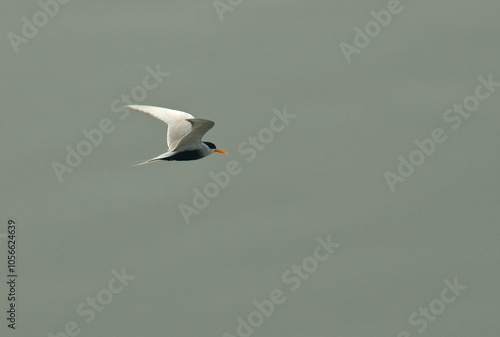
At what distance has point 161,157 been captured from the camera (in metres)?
7.91

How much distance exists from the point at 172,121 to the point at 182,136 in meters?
0.31

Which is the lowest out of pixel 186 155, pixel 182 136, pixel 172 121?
pixel 186 155

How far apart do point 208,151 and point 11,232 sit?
93.8 inches

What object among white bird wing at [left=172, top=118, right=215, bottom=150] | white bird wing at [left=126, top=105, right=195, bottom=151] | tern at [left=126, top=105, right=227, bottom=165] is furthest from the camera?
white bird wing at [left=126, top=105, right=195, bottom=151]

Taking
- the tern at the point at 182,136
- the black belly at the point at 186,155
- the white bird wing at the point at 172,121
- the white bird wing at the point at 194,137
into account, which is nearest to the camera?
the white bird wing at the point at 194,137

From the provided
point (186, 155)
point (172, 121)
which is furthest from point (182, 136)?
point (172, 121)

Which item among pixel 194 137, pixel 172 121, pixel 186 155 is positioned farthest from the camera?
pixel 172 121

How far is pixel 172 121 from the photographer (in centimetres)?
854

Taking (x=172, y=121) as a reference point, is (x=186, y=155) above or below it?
below

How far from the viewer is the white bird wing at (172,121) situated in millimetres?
8289

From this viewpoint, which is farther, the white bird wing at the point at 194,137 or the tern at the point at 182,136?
the tern at the point at 182,136

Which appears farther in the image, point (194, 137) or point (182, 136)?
point (182, 136)

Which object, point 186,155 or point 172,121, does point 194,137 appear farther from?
point 172,121

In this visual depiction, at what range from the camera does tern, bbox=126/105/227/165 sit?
7973 millimetres
